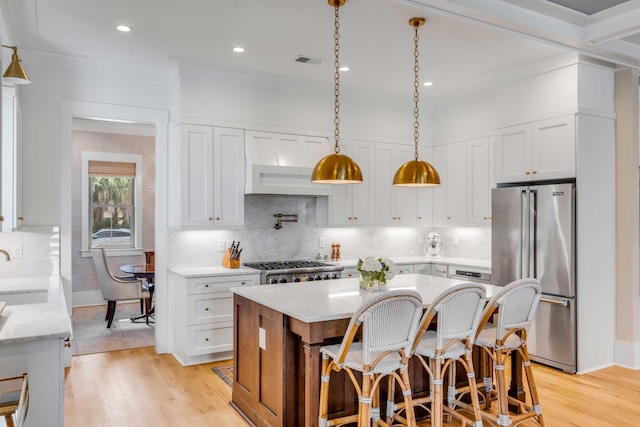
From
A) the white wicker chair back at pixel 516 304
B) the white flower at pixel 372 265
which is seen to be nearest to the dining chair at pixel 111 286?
the white flower at pixel 372 265

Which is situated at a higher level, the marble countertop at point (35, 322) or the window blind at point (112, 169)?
the window blind at point (112, 169)

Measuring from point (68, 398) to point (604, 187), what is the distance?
500cm

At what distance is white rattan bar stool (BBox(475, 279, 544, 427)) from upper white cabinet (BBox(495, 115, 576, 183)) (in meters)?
1.84

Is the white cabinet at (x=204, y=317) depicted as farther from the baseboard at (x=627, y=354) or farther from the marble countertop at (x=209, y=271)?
the baseboard at (x=627, y=354)

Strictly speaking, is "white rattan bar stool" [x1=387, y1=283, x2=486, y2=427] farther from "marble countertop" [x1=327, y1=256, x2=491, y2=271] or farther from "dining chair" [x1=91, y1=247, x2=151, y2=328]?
"dining chair" [x1=91, y1=247, x2=151, y2=328]

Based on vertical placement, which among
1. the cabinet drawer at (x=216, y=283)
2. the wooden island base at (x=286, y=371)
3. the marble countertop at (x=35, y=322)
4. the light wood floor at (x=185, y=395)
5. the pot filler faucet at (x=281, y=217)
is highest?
the pot filler faucet at (x=281, y=217)

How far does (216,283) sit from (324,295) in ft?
5.69

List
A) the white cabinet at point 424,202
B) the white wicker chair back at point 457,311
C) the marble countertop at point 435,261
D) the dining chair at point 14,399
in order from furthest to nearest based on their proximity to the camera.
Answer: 1. the white cabinet at point 424,202
2. the marble countertop at point 435,261
3. the white wicker chair back at point 457,311
4. the dining chair at point 14,399

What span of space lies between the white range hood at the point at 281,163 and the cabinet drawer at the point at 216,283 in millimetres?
887

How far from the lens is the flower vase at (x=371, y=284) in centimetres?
341

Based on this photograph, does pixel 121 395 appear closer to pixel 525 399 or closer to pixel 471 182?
pixel 525 399

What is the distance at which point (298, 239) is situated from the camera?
222 inches

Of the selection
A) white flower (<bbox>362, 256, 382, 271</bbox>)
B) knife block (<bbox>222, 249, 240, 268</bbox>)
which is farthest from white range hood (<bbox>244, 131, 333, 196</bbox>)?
white flower (<bbox>362, 256, 382, 271</bbox>)

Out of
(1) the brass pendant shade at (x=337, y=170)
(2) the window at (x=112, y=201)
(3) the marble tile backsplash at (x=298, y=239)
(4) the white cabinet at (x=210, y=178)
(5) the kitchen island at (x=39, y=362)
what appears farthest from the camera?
(2) the window at (x=112, y=201)
